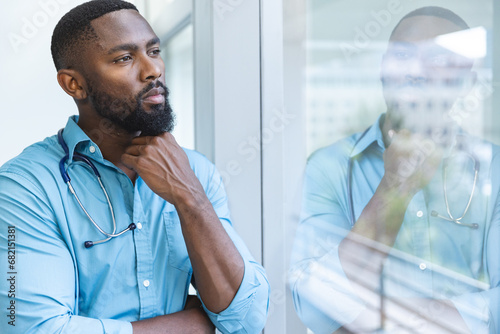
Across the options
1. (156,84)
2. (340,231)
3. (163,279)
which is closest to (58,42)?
(156,84)

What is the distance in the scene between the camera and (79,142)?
1366mm

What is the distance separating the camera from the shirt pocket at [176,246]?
4.50 feet

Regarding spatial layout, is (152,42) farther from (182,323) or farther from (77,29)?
(182,323)

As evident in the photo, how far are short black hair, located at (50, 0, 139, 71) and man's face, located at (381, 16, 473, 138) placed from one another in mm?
966

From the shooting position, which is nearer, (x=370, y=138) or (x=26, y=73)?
(x=26, y=73)

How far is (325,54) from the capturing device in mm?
1878

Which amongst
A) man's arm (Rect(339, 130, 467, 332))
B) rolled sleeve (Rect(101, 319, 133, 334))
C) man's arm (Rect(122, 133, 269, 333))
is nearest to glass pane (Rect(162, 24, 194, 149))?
man's arm (Rect(122, 133, 269, 333))

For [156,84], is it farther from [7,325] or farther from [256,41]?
[7,325]

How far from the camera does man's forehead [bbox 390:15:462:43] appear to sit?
189cm

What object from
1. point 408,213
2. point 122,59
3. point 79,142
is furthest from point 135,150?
point 408,213

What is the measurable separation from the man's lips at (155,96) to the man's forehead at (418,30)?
3.01 ft

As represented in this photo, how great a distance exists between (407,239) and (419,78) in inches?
23.1

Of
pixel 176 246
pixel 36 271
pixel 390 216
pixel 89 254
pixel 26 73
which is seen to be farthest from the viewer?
pixel 390 216

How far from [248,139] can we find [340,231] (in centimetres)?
46
